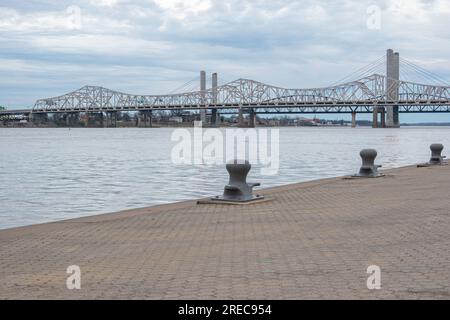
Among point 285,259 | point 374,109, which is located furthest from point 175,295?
point 374,109

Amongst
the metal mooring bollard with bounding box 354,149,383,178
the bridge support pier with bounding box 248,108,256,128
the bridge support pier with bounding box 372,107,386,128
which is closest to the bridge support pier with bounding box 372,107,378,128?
the bridge support pier with bounding box 372,107,386,128

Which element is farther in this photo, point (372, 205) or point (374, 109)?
point (374, 109)

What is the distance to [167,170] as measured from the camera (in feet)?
73.8

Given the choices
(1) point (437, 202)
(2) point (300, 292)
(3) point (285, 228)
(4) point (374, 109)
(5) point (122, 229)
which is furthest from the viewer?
(4) point (374, 109)

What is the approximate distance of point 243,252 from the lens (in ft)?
19.3

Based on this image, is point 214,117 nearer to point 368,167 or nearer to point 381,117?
point 381,117

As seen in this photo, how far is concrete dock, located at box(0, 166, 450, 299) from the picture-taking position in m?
4.49

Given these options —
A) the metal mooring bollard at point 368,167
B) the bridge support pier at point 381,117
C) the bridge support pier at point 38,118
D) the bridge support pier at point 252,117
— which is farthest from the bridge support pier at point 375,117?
the metal mooring bollard at point 368,167

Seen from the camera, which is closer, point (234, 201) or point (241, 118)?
point (234, 201)

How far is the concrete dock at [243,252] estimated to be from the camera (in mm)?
4492

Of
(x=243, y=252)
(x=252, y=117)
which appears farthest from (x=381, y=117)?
(x=243, y=252)

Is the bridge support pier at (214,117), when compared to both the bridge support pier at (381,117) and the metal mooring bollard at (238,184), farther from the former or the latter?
the metal mooring bollard at (238,184)

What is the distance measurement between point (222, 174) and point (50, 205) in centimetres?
847
